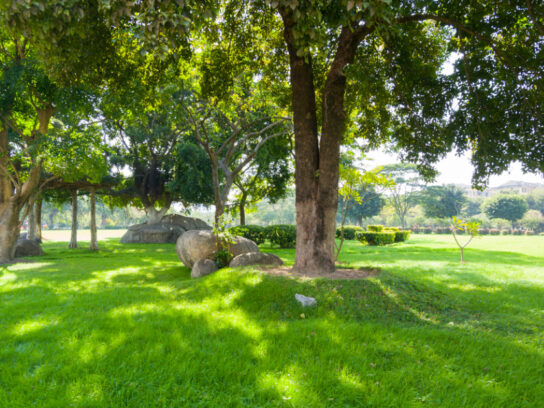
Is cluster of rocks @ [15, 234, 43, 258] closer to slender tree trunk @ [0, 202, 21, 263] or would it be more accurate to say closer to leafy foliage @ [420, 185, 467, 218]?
slender tree trunk @ [0, 202, 21, 263]

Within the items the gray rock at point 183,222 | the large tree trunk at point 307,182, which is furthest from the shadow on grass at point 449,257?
the gray rock at point 183,222

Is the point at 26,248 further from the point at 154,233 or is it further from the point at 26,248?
the point at 154,233

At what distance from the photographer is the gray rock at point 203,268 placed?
902 centimetres

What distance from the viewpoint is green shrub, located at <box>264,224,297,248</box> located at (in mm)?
20422

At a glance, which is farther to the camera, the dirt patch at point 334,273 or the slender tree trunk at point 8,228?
the slender tree trunk at point 8,228

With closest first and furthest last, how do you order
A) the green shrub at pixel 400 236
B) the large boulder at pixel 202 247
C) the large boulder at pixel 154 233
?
the large boulder at pixel 202 247 < the large boulder at pixel 154 233 < the green shrub at pixel 400 236

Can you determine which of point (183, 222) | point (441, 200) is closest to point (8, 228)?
point (183, 222)

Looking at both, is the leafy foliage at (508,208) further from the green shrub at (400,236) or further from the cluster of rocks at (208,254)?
the cluster of rocks at (208,254)

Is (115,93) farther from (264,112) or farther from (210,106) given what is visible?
(264,112)

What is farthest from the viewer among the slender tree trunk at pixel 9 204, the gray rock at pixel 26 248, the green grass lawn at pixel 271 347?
the gray rock at pixel 26 248

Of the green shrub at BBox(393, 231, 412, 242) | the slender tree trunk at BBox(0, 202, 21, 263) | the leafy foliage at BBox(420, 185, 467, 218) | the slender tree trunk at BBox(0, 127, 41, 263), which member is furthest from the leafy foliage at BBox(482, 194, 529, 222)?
the slender tree trunk at BBox(0, 202, 21, 263)

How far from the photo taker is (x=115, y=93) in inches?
351

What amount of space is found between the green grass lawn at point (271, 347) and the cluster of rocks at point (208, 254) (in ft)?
7.40

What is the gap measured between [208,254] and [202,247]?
0.32 meters
